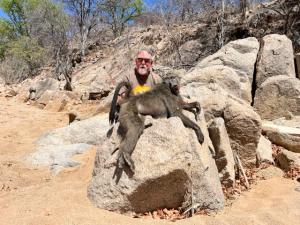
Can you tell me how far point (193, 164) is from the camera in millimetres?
4293

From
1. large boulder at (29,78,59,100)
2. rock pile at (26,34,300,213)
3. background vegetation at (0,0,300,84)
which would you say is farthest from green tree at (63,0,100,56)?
rock pile at (26,34,300,213)

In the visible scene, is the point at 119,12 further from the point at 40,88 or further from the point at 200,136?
the point at 200,136

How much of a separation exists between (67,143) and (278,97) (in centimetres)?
431

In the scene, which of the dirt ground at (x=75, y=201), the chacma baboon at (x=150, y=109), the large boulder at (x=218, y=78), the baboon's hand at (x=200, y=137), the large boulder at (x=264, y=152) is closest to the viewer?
the dirt ground at (x=75, y=201)

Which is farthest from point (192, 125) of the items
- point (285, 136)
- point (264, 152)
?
point (285, 136)

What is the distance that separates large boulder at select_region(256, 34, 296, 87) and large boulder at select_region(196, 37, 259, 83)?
0.60 feet

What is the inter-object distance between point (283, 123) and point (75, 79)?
14.4 m

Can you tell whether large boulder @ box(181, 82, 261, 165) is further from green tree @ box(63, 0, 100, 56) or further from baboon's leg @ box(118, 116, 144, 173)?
green tree @ box(63, 0, 100, 56)

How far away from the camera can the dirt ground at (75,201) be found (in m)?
4.05

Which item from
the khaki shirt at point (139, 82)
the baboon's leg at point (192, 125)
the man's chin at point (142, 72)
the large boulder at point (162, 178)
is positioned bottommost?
the large boulder at point (162, 178)

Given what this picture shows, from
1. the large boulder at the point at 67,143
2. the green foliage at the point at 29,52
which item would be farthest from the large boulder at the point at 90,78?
the large boulder at the point at 67,143

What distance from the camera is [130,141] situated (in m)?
4.36

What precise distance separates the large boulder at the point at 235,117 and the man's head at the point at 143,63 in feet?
2.94

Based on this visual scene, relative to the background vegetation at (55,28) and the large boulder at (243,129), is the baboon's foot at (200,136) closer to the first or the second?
the large boulder at (243,129)
